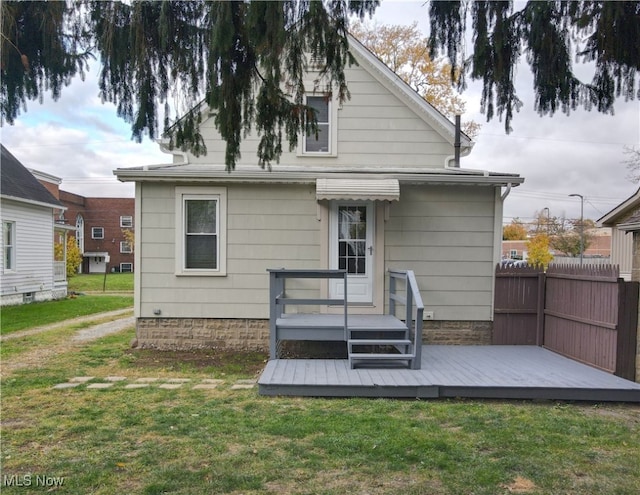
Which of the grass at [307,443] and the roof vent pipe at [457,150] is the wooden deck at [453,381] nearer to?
the grass at [307,443]

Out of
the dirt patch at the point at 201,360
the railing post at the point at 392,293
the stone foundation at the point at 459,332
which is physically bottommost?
the dirt patch at the point at 201,360

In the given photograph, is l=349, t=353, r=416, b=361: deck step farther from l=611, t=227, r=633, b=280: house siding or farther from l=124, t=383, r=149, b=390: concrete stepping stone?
l=611, t=227, r=633, b=280: house siding

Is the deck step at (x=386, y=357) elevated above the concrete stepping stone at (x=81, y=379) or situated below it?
above

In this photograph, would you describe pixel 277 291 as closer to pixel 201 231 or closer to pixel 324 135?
pixel 201 231

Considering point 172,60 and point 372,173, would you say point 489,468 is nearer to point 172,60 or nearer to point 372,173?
point 172,60

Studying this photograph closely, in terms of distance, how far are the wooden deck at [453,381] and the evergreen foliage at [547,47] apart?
324 cm

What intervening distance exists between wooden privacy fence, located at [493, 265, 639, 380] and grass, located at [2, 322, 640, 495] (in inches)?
36.4

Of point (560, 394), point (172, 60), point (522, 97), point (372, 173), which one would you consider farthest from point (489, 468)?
point (372, 173)

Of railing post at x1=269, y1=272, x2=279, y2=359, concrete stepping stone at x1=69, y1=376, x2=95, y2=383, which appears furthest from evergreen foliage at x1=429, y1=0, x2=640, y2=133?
concrete stepping stone at x1=69, y1=376, x2=95, y2=383

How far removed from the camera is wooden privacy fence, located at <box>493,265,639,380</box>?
5512 millimetres

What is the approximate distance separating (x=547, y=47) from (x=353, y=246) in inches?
195

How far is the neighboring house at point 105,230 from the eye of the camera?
1580 inches

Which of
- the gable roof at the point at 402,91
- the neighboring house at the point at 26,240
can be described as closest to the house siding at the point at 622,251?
the gable roof at the point at 402,91

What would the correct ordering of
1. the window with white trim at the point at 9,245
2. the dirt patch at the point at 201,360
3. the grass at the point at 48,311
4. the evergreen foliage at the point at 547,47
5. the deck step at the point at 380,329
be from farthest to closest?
the window with white trim at the point at 9,245 < the grass at the point at 48,311 < the dirt patch at the point at 201,360 < the deck step at the point at 380,329 < the evergreen foliage at the point at 547,47
